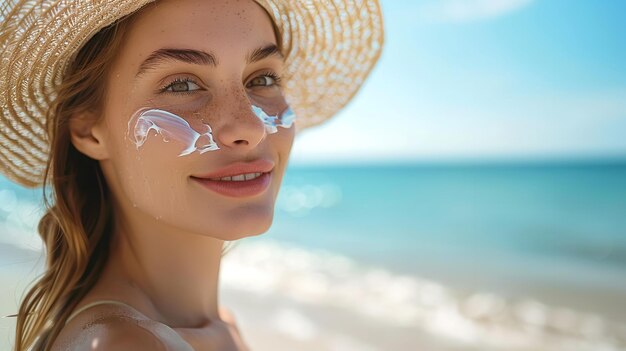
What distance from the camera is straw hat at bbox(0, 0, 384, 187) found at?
192 centimetres

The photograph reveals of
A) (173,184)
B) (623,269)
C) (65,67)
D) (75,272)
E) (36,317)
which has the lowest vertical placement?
(36,317)

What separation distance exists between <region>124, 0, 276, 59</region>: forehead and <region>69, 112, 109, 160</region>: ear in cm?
28

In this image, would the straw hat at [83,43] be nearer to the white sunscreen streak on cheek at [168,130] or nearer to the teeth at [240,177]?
the white sunscreen streak on cheek at [168,130]

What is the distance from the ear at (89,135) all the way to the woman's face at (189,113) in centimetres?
8

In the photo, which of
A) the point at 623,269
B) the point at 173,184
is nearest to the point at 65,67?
the point at 173,184

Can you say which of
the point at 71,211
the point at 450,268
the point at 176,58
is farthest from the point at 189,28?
the point at 450,268

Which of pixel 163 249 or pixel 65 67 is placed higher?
pixel 65 67

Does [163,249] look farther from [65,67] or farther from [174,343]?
[65,67]

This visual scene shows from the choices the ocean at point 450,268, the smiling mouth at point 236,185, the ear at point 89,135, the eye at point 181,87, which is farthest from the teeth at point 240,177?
the ocean at point 450,268

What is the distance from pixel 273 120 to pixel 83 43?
633 millimetres

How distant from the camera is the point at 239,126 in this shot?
1838mm

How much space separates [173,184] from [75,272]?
1.62 feet

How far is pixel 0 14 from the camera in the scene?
1952 millimetres

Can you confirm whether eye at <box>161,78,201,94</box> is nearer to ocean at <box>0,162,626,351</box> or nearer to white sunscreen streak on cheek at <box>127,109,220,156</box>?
white sunscreen streak on cheek at <box>127,109,220,156</box>
